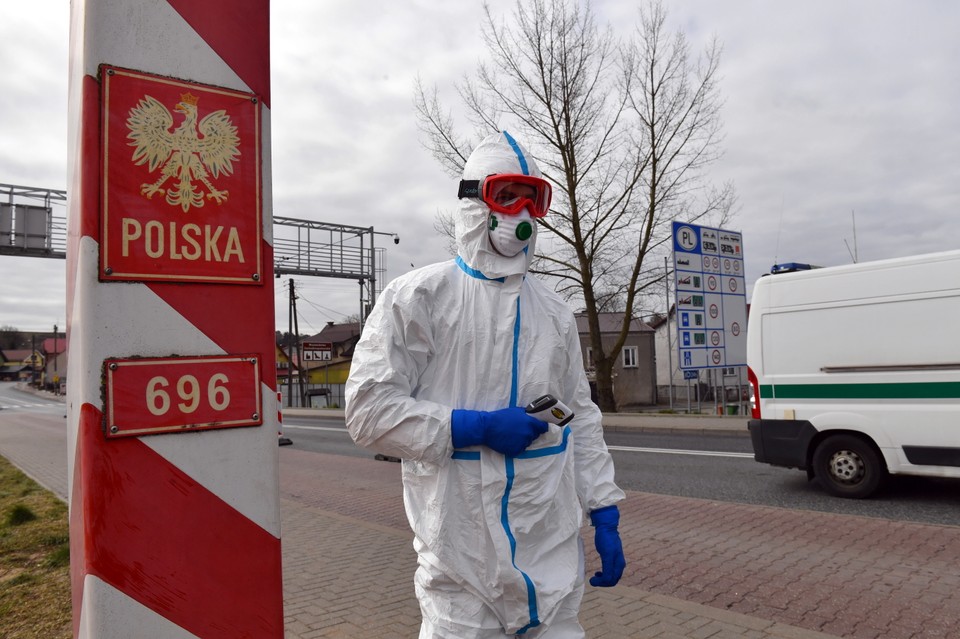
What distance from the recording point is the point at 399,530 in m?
6.82

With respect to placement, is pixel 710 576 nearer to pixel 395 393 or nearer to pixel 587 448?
pixel 587 448

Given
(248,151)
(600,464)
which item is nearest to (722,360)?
(600,464)

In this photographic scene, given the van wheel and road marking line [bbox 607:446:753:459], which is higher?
the van wheel

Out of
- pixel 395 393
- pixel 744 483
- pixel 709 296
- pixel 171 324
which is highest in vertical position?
pixel 709 296

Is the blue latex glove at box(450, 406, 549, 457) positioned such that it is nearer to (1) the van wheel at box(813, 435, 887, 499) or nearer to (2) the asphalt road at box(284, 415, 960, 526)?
(2) the asphalt road at box(284, 415, 960, 526)

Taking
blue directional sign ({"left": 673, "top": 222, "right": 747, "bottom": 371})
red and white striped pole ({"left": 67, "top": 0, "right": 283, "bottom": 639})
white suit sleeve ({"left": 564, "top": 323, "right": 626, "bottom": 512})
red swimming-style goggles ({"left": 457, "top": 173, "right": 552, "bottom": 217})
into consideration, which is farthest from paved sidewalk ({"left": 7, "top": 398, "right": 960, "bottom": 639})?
blue directional sign ({"left": 673, "top": 222, "right": 747, "bottom": 371})

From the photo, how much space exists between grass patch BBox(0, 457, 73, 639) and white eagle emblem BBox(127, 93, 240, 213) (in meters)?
3.57

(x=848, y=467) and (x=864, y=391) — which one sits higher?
(x=864, y=391)

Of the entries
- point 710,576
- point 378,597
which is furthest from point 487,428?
point 710,576

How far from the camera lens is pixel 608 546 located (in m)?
2.41

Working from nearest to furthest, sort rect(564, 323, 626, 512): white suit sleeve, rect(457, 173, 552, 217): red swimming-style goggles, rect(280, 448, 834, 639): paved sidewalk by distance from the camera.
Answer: rect(457, 173, 552, 217): red swimming-style goggles < rect(564, 323, 626, 512): white suit sleeve < rect(280, 448, 834, 639): paved sidewalk

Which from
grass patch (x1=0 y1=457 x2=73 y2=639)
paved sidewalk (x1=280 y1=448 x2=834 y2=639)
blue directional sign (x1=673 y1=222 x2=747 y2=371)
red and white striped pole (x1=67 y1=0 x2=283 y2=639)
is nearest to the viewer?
red and white striped pole (x1=67 y1=0 x2=283 y2=639)

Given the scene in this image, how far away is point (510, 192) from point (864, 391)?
675 cm

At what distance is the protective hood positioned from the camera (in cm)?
232
